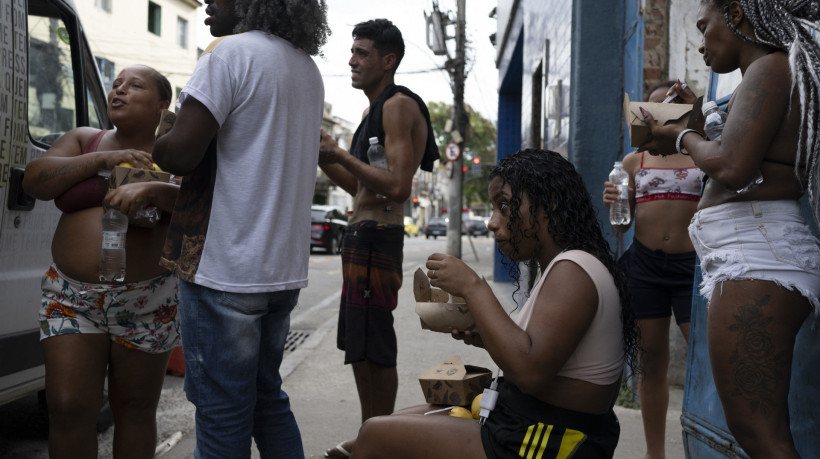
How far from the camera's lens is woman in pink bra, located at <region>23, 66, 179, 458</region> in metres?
2.36

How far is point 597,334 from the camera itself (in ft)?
5.71

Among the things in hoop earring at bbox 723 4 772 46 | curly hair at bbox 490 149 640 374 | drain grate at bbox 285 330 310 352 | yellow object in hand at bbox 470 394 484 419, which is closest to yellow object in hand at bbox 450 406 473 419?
yellow object in hand at bbox 470 394 484 419

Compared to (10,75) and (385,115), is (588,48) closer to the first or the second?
(385,115)

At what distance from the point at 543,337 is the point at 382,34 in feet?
7.39

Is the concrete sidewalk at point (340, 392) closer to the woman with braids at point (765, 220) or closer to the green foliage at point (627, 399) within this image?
the green foliage at point (627, 399)

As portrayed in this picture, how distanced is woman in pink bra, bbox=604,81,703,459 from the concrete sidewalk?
1.17 ft

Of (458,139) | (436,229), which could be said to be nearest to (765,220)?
(458,139)

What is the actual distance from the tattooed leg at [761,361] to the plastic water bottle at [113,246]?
1.95 metres

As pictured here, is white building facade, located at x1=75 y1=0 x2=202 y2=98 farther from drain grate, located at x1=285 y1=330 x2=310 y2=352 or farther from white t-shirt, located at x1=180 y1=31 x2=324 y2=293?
white t-shirt, located at x1=180 y1=31 x2=324 y2=293

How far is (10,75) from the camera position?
2811 mm

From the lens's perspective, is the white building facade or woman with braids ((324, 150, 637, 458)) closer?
woman with braids ((324, 150, 637, 458))

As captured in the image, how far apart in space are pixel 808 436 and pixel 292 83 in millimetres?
1875

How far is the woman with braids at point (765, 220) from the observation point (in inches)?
72.3

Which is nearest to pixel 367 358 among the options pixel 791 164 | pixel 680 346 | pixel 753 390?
pixel 753 390
